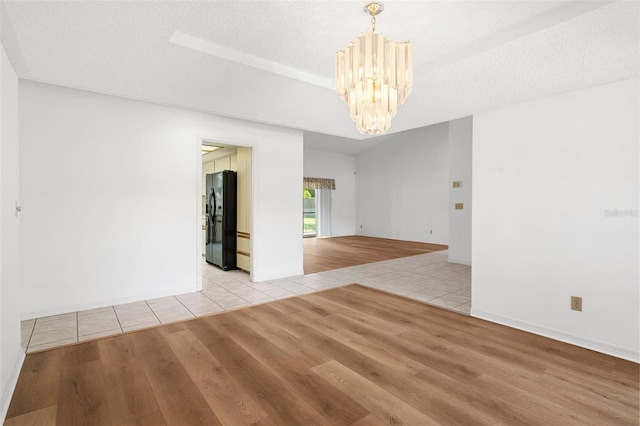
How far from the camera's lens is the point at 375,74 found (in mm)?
1816

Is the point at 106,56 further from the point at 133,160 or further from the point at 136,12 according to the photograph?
the point at 133,160

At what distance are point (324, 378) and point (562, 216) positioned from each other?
8.20 feet

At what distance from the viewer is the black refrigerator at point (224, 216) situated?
17.8 feet

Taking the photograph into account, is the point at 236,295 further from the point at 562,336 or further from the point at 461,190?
the point at 461,190

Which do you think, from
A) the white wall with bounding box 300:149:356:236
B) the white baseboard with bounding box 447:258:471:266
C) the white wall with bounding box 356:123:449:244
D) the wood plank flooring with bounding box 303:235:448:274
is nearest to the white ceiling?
the wood plank flooring with bounding box 303:235:448:274

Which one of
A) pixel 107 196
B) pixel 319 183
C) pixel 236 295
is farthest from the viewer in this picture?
pixel 319 183

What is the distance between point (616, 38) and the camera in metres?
1.99

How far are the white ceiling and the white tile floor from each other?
2.29 m

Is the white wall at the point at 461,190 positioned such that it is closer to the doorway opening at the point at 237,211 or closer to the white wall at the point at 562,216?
the white wall at the point at 562,216

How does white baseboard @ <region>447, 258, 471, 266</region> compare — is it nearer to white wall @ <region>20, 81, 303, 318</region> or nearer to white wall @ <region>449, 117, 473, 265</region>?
white wall @ <region>449, 117, 473, 265</region>

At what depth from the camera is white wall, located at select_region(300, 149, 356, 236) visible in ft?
36.3

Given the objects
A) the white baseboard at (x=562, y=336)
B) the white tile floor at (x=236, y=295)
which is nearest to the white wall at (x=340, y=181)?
the white tile floor at (x=236, y=295)

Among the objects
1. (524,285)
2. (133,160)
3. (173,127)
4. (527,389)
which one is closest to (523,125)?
(524,285)

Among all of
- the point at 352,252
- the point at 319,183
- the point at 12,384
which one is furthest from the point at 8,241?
the point at 319,183
